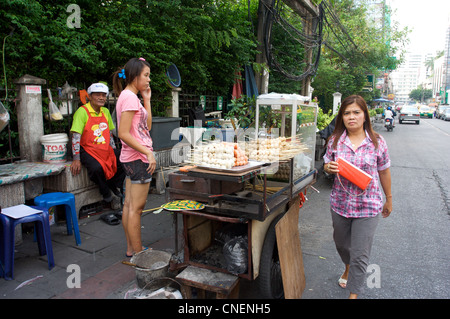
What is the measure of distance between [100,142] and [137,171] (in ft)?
5.13

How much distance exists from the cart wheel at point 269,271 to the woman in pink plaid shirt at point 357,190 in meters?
0.61

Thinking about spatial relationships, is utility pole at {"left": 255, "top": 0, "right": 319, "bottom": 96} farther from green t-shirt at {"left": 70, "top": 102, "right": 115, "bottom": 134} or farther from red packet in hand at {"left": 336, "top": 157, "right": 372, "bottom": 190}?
red packet in hand at {"left": 336, "top": 157, "right": 372, "bottom": 190}

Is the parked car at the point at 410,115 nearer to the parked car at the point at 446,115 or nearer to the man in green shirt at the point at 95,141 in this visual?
the parked car at the point at 446,115

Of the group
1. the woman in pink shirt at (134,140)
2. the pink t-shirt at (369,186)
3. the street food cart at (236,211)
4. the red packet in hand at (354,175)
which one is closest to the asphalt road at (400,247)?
the street food cart at (236,211)

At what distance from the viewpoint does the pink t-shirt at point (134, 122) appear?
312cm

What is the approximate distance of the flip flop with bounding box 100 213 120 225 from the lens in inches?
182

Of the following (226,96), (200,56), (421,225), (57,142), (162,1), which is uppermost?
(162,1)

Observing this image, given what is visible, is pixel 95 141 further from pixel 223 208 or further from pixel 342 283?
pixel 342 283

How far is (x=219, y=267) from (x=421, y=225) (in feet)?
12.8

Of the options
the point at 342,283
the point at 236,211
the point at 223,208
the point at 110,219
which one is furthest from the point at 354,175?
the point at 110,219

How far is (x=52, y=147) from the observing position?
14.7 feet

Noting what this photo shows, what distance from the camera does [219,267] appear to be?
2.84m

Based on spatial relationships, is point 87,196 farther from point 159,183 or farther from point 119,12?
point 119,12

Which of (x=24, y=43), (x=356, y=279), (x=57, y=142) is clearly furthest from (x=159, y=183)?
(x=356, y=279)
